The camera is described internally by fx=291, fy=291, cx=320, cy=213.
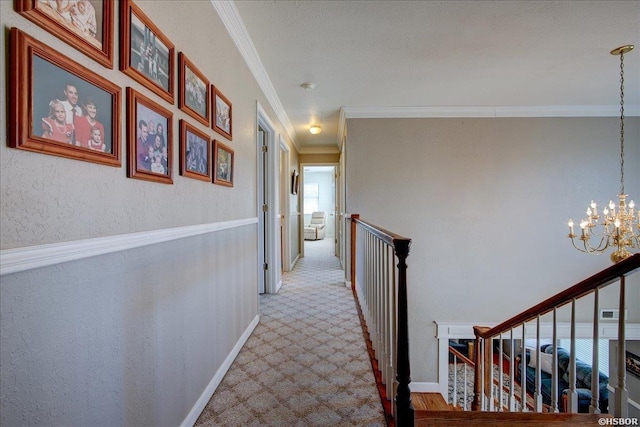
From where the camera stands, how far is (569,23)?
2168 mm

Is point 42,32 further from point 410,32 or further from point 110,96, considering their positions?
point 410,32

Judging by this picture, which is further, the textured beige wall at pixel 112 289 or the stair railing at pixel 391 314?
the stair railing at pixel 391 314

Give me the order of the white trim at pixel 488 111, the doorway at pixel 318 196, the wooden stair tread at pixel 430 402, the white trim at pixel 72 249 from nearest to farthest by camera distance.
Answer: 1. the white trim at pixel 72 249
2. the wooden stair tread at pixel 430 402
3. the white trim at pixel 488 111
4. the doorway at pixel 318 196

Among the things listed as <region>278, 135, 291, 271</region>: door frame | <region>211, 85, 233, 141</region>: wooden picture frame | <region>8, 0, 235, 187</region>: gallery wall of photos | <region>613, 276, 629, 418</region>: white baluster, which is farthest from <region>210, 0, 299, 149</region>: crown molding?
<region>613, 276, 629, 418</region>: white baluster

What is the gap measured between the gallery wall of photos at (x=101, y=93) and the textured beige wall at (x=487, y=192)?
306 centimetres

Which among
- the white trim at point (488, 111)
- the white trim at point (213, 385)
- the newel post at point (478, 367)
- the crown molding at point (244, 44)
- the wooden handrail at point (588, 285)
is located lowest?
the newel post at point (478, 367)

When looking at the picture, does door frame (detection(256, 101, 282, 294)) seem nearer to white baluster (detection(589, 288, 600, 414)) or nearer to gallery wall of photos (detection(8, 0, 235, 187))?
gallery wall of photos (detection(8, 0, 235, 187))

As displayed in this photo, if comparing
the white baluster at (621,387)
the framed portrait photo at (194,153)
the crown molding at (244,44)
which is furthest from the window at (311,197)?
the white baluster at (621,387)

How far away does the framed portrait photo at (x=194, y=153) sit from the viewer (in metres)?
1.42

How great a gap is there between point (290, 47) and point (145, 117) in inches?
68.3

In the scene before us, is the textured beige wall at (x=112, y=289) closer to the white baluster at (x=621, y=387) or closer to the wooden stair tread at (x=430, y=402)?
the white baluster at (x=621, y=387)

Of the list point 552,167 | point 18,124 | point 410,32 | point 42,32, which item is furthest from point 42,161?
point 552,167

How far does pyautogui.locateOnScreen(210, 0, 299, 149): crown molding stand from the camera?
188cm

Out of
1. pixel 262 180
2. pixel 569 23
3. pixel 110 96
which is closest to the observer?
pixel 110 96
